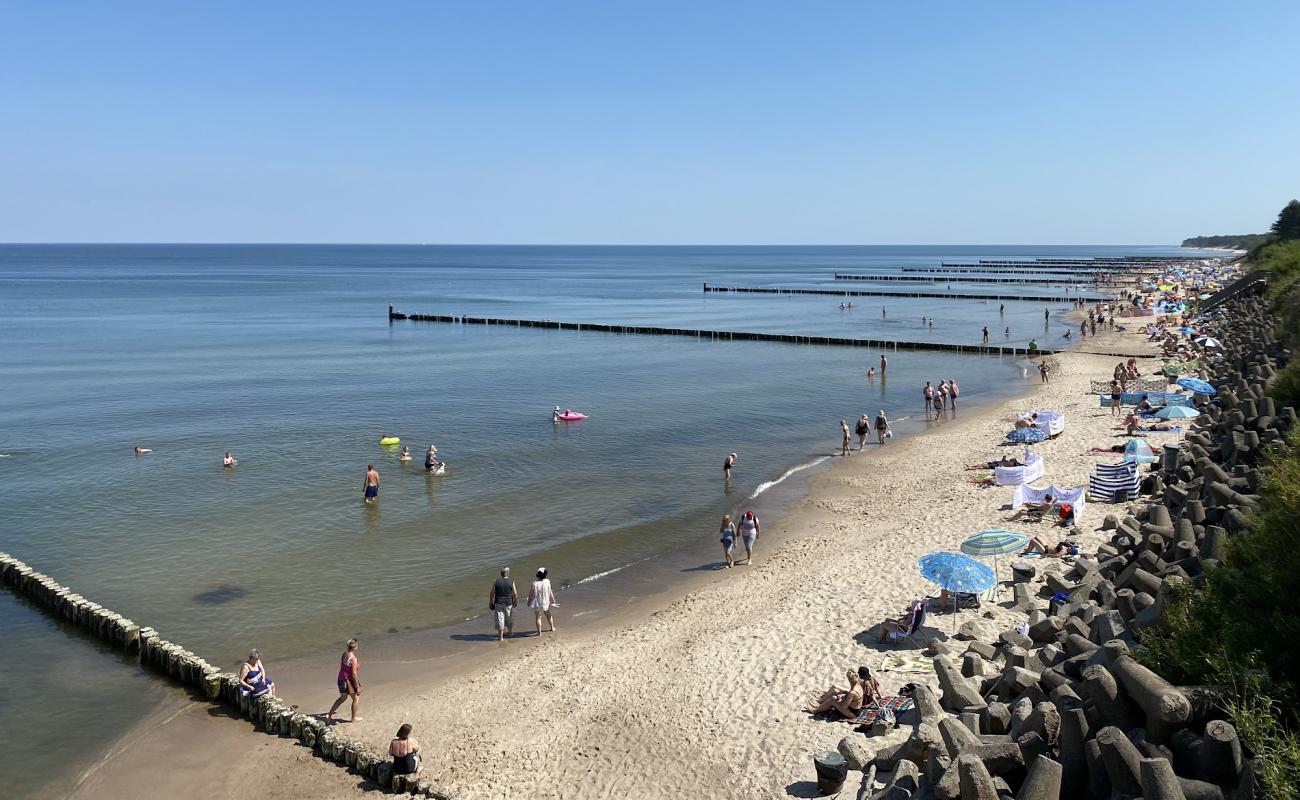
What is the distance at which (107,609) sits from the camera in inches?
768

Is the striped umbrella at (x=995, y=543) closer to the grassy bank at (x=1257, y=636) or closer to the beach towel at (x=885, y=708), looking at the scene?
the beach towel at (x=885, y=708)

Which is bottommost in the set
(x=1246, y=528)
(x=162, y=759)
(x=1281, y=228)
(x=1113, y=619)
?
(x=162, y=759)

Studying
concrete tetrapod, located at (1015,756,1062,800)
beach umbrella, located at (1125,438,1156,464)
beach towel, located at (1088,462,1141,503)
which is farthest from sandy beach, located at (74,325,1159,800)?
beach umbrella, located at (1125,438,1156,464)

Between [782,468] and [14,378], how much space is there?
46.5 meters

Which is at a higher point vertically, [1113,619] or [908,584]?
[1113,619]

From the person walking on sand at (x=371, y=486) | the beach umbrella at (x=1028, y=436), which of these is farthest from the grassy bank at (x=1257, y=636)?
the person walking on sand at (x=371, y=486)

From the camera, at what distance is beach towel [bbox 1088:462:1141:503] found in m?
22.8

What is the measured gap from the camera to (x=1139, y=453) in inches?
1017

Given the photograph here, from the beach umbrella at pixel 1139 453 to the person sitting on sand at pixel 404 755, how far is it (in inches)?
847

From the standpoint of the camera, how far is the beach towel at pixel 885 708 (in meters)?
12.5

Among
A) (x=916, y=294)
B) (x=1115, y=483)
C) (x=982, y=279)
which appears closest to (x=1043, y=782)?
(x=1115, y=483)

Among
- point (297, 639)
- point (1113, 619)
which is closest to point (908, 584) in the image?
point (1113, 619)

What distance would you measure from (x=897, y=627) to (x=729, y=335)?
61.9m

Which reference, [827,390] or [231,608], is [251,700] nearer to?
[231,608]
